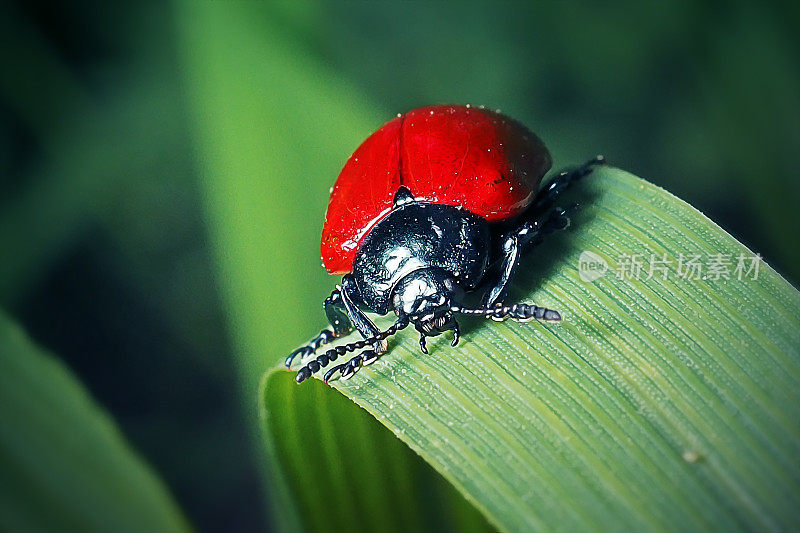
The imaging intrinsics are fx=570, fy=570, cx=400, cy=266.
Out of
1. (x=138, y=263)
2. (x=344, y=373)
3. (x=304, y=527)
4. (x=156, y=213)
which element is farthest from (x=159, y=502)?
(x=156, y=213)

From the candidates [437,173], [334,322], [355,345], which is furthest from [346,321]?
[437,173]

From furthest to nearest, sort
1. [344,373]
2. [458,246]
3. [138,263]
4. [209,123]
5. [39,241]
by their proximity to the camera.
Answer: [138,263]
[39,241]
[209,123]
[458,246]
[344,373]

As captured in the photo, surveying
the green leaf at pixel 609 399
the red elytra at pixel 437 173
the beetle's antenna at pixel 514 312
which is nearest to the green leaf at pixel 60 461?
the green leaf at pixel 609 399

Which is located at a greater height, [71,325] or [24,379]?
[71,325]

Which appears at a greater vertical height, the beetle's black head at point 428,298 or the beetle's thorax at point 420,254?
the beetle's thorax at point 420,254

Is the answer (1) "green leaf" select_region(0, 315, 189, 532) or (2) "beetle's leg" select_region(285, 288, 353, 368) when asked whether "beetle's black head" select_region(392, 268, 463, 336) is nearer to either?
(2) "beetle's leg" select_region(285, 288, 353, 368)

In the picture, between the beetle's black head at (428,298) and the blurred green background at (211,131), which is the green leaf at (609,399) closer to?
the beetle's black head at (428,298)

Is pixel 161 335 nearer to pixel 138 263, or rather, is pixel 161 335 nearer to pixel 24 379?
pixel 138 263
